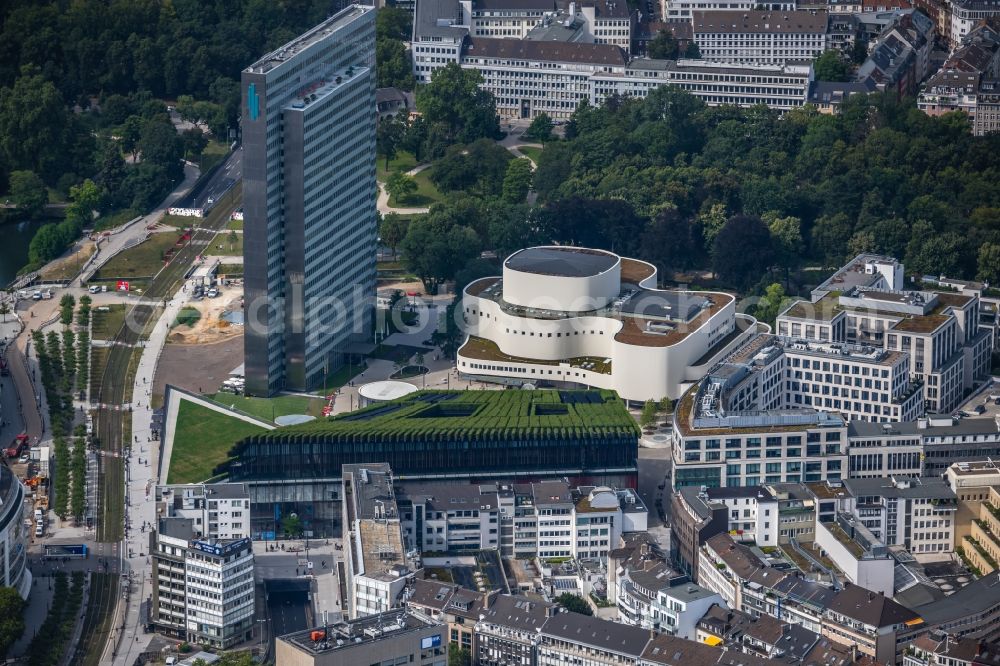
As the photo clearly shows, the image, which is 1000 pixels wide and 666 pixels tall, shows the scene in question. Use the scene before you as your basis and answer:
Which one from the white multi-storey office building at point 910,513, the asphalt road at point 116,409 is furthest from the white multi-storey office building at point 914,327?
the asphalt road at point 116,409

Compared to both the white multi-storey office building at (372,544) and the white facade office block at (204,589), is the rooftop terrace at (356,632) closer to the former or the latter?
the white multi-storey office building at (372,544)

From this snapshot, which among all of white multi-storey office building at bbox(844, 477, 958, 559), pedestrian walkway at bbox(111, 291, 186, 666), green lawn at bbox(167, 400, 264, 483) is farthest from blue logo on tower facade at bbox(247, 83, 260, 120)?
white multi-storey office building at bbox(844, 477, 958, 559)

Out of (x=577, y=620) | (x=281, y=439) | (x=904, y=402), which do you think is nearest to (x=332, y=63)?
(x=281, y=439)

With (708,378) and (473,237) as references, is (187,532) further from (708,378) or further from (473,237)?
(473,237)

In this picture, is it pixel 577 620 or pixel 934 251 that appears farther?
pixel 934 251

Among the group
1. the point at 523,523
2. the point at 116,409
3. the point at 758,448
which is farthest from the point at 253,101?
the point at 758,448

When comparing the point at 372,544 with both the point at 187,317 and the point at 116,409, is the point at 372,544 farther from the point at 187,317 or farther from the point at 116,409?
the point at 187,317

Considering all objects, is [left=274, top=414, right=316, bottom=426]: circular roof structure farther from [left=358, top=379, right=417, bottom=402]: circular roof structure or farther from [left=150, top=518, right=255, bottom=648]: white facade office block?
[left=150, top=518, right=255, bottom=648]: white facade office block
